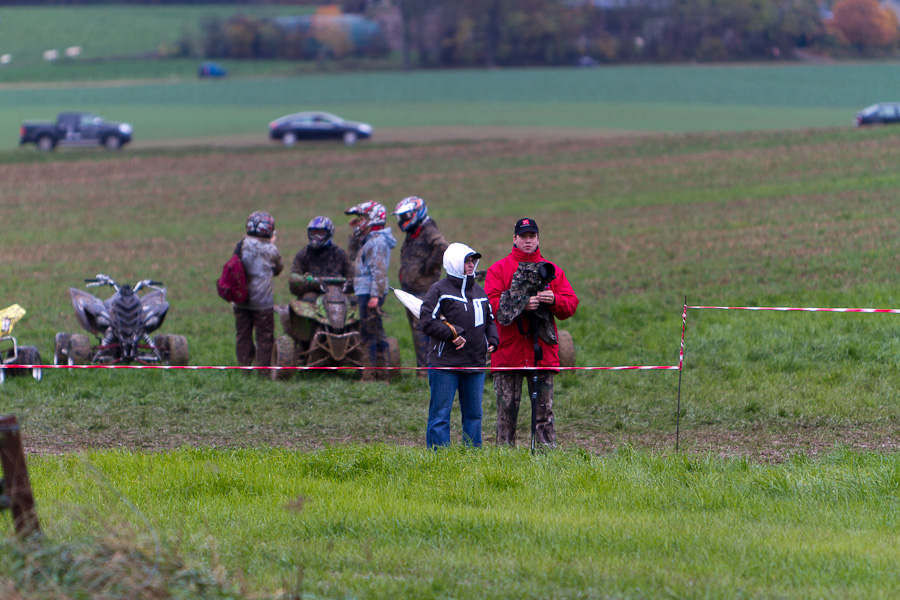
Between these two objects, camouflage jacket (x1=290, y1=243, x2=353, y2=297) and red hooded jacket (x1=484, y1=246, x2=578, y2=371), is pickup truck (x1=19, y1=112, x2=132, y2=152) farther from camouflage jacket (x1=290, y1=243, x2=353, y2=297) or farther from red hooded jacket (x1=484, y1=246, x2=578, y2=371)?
red hooded jacket (x1=484, y1=246, x2=578, y2=371)

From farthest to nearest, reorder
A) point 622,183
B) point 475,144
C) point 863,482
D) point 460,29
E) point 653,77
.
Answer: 1. point 460,29
2. point 653,77
3. point 475,144
4. point 622,183
5. point 863,482

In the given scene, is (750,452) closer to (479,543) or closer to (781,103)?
(479,543)

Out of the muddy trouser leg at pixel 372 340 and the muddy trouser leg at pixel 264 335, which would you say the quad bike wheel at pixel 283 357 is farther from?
the muddy trouser leg at pixel 372 340

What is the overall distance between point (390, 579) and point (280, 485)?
214cm

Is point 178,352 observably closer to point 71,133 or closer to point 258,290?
point 258,290

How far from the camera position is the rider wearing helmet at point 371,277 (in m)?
11.3

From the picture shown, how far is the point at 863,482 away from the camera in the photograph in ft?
22.7

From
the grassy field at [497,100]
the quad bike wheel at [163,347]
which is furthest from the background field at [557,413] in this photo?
the grassy field at [497,100]

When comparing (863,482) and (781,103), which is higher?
(781,103)

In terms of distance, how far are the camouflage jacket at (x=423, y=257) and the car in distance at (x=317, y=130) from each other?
34.7m

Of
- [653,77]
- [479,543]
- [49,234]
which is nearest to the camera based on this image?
[479,543]

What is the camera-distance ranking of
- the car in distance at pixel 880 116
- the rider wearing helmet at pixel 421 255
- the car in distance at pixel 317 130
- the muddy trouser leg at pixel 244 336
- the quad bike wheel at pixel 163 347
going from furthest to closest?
the car in distance at pixel 317 130 < the car in distance at pixel 880 116 < the quad bike wheel at pixel 163 347 < the muddy trouser leg at pixel 244 336 < the rider wearing helmet at pixel 421 255

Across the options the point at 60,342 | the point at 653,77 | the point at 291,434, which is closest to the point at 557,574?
the point at 291,434

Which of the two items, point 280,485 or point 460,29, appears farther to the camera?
point 460,29
